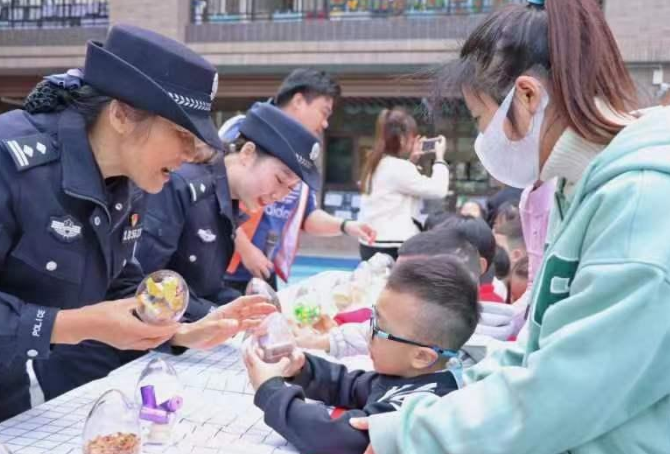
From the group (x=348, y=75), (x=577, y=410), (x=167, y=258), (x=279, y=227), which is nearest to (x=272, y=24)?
(x=348, y=75)

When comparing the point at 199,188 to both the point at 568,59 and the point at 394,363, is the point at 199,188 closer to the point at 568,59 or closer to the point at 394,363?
the point at 394,363

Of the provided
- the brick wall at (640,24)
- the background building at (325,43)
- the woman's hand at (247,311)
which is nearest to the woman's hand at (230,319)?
the woman's hand at (247,311)

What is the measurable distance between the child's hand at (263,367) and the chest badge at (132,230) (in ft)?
1.49

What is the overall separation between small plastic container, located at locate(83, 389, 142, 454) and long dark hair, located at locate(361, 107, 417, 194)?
332 cm

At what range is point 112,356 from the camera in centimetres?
198

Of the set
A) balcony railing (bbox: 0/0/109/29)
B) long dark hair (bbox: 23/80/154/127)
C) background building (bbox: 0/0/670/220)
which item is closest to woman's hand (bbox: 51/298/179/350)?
long dark hair (bbox: 23/80/154/127)

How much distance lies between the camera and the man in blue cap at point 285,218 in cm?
288

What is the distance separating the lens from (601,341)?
78 cm

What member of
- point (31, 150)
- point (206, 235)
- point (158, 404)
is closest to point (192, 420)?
point (158, 404)

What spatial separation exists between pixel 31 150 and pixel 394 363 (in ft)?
3.11

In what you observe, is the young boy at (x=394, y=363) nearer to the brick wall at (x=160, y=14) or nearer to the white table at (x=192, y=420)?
the white table at (x=192, y=420)

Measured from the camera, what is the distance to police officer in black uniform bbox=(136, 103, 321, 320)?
2174 mm

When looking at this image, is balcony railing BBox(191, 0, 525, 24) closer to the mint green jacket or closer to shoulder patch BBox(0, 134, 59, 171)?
shoulder patch BBox(0, 134, 59, 171)

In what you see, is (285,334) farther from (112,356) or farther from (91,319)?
(112,356)
